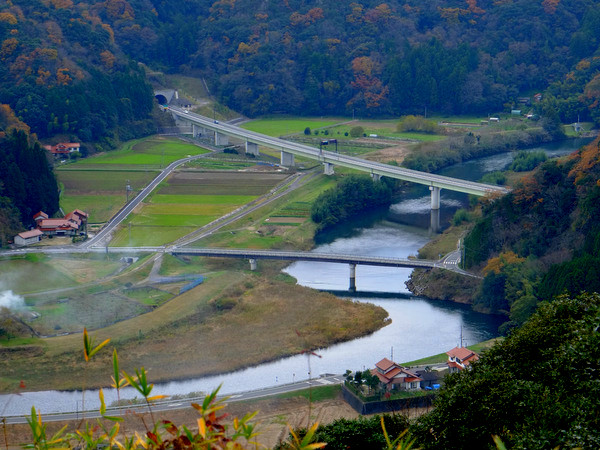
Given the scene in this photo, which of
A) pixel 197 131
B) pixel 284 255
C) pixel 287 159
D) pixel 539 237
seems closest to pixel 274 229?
pixel 284 255

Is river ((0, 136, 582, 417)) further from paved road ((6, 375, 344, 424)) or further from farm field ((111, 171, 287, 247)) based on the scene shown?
farm field ((111, 171, 287, 247))

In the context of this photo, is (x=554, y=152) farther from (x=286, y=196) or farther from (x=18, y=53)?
(x=18, y=53)

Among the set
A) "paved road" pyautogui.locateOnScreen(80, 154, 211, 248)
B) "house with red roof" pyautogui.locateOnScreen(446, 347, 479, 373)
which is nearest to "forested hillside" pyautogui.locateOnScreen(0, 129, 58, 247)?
"paved road" pyautogui.locateOnScreen(80, 154, 211, 248)

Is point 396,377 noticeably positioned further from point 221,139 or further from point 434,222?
point 221,139

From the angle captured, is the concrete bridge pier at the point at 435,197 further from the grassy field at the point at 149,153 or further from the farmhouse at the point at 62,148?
the farmhouse at the point at 62,148

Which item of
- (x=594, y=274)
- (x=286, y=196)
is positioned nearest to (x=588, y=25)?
(x=286, y=196)

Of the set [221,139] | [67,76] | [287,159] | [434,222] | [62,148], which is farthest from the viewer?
[221,139]

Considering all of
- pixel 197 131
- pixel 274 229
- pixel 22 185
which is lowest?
pixel 274 229
